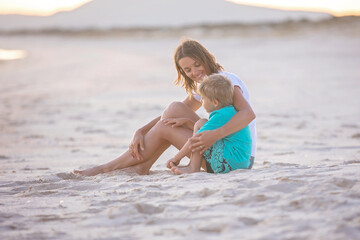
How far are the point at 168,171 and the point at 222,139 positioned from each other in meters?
0.79

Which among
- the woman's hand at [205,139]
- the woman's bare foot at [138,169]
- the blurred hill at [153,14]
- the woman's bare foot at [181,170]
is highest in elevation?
the blurred hill at [153,14]

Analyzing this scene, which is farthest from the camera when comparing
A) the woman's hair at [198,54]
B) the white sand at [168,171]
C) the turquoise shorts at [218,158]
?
the woman's hair at [198,54]

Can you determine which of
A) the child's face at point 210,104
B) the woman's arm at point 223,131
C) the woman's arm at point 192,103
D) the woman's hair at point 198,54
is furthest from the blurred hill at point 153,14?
the woman's arm at point 223,131

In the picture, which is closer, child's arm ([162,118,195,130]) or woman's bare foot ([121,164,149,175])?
child's arm ([162,118,195,130])

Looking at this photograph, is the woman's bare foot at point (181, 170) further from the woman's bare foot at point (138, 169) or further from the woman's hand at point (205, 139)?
the woman's bare foot at point (138, 169)

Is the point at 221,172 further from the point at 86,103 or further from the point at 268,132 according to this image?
the point at 86,103

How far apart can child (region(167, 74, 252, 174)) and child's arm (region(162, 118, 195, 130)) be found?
0.22 meters

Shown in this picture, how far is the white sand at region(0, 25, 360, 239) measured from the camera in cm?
235

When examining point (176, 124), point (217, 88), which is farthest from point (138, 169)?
point (217, 88)

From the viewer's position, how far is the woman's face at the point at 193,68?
3855 mm

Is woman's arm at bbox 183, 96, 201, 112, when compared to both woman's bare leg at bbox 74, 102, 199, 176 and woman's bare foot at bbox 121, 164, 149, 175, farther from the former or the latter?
woman's bare foot at bbox 121, 164, 149, 175

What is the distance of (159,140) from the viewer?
3.87 metres

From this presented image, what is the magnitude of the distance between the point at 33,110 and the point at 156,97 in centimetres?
242

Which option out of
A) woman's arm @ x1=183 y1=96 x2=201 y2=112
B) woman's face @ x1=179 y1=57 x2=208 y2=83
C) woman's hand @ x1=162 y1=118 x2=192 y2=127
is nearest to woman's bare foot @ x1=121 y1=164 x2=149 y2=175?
woman's hand @ x1=162 y1=118 x2=192 y2=127
